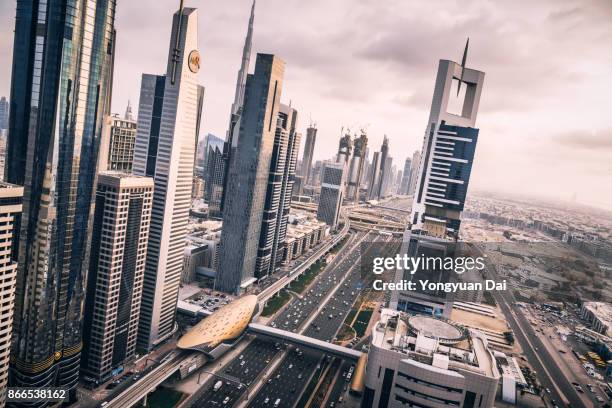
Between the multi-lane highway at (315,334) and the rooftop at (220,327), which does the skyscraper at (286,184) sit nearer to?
the multi-lane highway at (315,334)

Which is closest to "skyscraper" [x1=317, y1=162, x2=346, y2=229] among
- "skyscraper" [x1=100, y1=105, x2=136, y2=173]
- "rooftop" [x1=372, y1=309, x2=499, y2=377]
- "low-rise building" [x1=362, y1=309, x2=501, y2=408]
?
"skyscraper" [x1=100, y1=105, x2=136, y2=173]

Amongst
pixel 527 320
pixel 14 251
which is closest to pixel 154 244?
pixel 14 251

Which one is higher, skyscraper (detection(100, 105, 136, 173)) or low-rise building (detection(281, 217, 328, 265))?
skyscraper (detection(100, 105, 136, 173))

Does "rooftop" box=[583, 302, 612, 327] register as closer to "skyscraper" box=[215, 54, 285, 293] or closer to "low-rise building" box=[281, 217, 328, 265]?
"low-rise building" box=[281, 217, 328, 265]

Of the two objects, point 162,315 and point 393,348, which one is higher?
point 393,348

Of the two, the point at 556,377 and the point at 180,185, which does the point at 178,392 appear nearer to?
the point at 180,185

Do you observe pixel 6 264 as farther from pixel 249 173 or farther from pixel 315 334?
pixel 249 173
